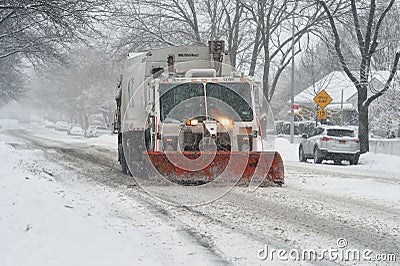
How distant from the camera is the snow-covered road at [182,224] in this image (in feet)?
19.7

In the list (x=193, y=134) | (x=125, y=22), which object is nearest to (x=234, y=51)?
(x=125, y=22)

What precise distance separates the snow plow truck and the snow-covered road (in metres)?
0.60

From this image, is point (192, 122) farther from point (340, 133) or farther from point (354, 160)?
point (354, 160)

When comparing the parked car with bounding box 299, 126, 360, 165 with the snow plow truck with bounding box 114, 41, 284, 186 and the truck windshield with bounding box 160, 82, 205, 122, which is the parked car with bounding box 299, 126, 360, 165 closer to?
the snow plow truck with bounding box 114, 41, 284, 186

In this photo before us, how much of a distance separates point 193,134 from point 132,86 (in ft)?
13.5

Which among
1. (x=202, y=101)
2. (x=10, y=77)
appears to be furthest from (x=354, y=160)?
(x=10, y=77)

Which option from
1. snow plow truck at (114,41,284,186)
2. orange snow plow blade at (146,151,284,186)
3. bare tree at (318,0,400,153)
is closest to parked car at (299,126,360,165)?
bare tree at (318,0,400,153)

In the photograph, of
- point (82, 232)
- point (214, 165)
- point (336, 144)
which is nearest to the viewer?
point (82, 232)

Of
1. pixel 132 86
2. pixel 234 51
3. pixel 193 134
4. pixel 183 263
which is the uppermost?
pixel 234 51

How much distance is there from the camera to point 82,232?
692cm

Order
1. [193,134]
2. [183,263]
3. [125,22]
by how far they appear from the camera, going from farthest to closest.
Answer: [125,22] → [193,134] → [183,263]

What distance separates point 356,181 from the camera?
1444 cm

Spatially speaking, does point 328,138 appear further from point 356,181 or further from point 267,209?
point 267,209
